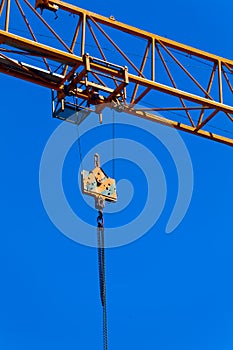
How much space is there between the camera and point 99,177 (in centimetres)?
3192

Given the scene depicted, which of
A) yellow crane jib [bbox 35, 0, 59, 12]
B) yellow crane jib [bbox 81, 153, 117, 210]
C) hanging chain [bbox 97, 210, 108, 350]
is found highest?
yellow crane jib [bbox 35, 0, 59, 12]

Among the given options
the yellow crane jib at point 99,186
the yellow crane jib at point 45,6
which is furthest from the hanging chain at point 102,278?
the yellow crane jib at point 45,6

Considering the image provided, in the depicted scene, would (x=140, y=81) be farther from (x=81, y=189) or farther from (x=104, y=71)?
(x=81, y=189)

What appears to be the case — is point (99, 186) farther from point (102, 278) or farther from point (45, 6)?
point (45, 6)

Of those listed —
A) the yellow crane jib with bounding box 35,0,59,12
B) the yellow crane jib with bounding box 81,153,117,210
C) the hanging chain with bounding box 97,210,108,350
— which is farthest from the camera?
the yellow crane jib with bounding box 35,0,59,12

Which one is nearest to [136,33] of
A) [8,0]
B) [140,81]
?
[140,81]

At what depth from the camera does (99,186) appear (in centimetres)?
3177

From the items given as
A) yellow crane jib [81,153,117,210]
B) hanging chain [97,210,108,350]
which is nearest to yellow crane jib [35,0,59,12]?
yellow crane jib [81,153,117,210]

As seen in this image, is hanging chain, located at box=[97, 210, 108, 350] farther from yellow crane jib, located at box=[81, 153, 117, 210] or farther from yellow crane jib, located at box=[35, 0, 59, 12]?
yellow crane jib, located at box=[35, 0, 59, 12]

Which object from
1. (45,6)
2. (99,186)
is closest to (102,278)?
(99,186)

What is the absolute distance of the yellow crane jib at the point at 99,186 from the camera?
103 ft

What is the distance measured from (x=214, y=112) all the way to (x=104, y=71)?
169 inches

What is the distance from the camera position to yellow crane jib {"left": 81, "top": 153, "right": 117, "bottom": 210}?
31.5 metres

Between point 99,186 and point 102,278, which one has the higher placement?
point 99,186
